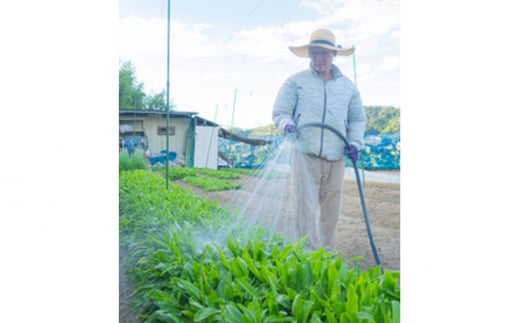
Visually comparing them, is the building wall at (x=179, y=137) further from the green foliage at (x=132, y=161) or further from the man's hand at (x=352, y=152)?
the man's hand at (x=352, y=152)

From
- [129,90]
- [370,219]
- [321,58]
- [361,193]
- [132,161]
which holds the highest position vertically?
[321,58]

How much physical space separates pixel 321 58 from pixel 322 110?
20 cm

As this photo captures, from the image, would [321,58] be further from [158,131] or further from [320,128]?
[158,131]

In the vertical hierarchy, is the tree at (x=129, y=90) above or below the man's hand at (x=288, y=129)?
above

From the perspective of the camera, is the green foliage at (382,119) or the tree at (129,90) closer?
the tree at (129,90)

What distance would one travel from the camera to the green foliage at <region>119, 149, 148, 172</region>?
1643mm

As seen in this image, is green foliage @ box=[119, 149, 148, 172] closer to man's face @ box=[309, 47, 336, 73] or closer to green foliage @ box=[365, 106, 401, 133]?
man's face @ box=[309, 47, 336, 73]

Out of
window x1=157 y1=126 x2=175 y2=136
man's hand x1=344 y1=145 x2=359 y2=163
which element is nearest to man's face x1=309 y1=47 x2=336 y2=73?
man's hand x1=344 y1=145 x2=359 y2=163

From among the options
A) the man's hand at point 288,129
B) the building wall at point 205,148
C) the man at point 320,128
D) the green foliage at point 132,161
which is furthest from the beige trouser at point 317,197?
the green foliage at point 132,161

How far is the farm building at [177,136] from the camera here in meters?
1.64

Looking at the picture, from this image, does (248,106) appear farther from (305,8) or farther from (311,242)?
(311,242)

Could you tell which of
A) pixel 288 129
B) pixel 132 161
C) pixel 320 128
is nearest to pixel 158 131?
pixel 132 161

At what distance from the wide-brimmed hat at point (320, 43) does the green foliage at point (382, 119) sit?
263 millimetres

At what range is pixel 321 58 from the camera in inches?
67.1
